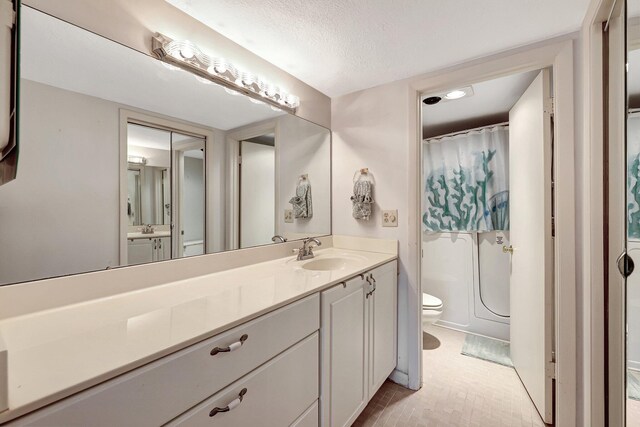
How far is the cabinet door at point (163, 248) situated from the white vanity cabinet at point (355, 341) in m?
0.71

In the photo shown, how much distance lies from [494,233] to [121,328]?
2.71 metres

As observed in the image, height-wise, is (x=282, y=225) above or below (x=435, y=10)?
below

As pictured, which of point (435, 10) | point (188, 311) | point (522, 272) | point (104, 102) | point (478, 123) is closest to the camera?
point (188, 311)

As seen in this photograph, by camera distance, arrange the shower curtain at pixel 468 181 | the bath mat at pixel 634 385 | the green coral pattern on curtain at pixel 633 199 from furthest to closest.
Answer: the shower curtain at pixel 468 181 → the bath mat at pixel 634 385 → the green coral pattern on curtain at pixel 633 199

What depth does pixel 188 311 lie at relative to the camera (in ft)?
2.75

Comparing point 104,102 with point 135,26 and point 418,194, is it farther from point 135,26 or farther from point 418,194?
point 418,194

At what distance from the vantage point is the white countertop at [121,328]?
51 cm

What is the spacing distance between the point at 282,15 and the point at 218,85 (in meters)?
0.45

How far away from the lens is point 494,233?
2393 mm

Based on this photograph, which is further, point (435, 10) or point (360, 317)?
point (360, 317)

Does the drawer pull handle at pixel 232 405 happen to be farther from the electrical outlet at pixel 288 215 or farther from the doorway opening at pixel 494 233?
the doorway opening at pixel 494 233

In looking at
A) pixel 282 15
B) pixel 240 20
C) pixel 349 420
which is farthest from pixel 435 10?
pixel 349 420

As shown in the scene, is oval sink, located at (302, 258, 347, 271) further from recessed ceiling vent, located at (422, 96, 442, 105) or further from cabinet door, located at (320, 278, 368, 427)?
recessed ceiling vent, located at (422, 96, 442, 105)

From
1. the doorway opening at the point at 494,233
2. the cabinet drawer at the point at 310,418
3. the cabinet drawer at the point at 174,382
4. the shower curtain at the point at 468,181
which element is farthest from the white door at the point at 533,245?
the cabinet drawer at the point at 174,382
